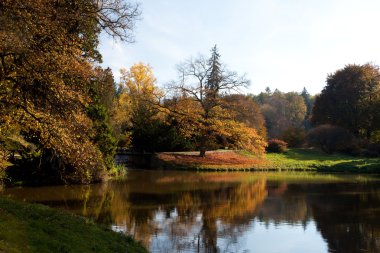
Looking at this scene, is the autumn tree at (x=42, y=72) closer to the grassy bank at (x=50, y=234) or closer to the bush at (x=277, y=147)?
the grassy bank at (x=50, y=234)

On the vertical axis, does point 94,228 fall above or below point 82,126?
below

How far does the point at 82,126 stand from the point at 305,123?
254ft

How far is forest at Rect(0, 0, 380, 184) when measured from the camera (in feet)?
31.1

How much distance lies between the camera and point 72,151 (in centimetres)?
1088

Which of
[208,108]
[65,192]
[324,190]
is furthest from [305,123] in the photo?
[65,192]

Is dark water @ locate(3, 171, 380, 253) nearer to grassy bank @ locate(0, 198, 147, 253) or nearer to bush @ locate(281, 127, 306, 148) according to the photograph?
grassy bank @ locate(0, 198, 147, 253)

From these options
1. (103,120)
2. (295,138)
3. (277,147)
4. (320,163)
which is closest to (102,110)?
(103,120)

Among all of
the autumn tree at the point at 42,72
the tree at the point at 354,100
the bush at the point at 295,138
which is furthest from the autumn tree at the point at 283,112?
the autumn tree at the point at 42,72

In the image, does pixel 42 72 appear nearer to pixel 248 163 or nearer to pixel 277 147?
pixel 248 163

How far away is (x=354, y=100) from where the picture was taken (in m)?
49.2

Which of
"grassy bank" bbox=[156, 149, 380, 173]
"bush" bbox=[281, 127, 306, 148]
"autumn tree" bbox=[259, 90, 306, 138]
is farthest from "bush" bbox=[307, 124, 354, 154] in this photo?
"autumn tree" bbox=[259, 90, 306, 138]

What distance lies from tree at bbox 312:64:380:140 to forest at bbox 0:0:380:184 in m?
0.12

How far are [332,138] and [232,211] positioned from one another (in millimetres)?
33007

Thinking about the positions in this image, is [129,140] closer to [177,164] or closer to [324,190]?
[177,164]
